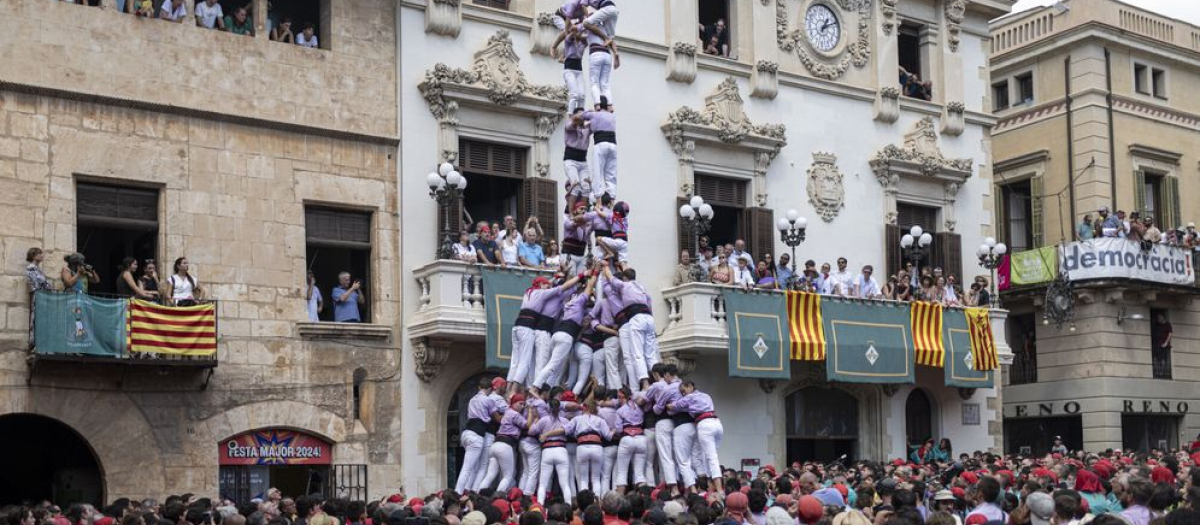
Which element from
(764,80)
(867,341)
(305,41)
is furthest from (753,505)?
(764,80)

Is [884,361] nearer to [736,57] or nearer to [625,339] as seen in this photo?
[736,57]

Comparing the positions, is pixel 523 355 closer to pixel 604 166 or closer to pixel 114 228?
pixel 604 166

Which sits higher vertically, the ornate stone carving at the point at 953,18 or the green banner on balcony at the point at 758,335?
the ornate stone carving at the point at 953,18

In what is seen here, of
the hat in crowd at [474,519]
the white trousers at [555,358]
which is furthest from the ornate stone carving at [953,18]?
the hat in crowd at [474,519]

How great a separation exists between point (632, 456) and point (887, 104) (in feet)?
57.3

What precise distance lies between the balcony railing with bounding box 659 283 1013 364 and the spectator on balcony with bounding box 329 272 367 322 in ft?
20.8

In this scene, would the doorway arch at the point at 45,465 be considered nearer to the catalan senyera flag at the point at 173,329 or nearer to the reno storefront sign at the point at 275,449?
the reno storefront sign at the point at 275,449

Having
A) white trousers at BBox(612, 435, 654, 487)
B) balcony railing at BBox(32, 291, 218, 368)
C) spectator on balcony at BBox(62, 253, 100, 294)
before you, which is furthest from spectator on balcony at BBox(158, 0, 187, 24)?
white trousers at BBox(612, 435, 654, 487)

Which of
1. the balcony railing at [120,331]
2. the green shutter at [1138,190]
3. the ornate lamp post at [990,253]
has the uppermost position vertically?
the green shutter at [1138,190]

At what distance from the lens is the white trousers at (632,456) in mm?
22125

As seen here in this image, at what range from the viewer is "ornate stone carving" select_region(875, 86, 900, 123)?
37.2 meters

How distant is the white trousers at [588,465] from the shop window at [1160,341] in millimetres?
23290

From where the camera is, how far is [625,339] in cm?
2281

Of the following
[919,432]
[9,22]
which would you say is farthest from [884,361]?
[9,22]
